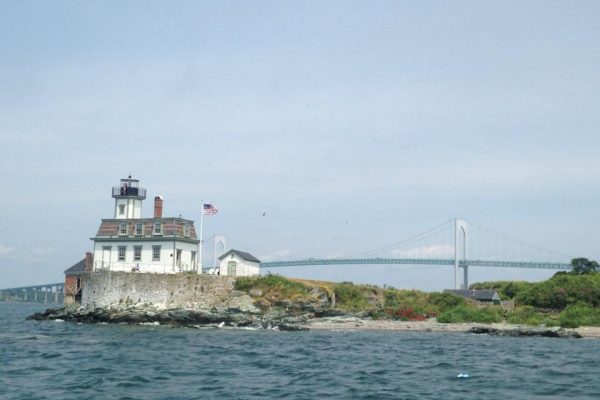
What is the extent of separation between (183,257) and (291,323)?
12.2 meters

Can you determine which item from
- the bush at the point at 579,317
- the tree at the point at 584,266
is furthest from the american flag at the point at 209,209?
the tree at the point at 584,266

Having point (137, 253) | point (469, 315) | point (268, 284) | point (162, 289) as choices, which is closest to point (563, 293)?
point (469, 315)

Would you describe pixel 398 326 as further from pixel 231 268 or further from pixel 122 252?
pixel 122 252

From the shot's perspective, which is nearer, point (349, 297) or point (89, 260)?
point (349, 297)

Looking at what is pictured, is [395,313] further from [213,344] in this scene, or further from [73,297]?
[73,297]

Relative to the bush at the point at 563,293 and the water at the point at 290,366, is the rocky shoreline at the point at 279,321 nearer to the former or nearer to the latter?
the water at the point at 290,366

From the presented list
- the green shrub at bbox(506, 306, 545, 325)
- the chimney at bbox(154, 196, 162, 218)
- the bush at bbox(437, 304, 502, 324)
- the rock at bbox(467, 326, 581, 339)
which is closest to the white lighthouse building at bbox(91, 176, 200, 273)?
the chimney at bbox(154, 196, 162, 218)

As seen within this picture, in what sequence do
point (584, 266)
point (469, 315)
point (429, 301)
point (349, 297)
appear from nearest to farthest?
point (469, 315) < point (349, 297) < point (429, 301) < point (584, 266)

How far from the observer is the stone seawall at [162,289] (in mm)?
51688

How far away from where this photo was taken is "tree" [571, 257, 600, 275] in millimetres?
79938

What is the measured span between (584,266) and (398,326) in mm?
41489

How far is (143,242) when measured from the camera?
56.1m

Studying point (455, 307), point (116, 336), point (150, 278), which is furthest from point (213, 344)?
point (455, 307)

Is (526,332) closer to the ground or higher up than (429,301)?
closer to the ground
